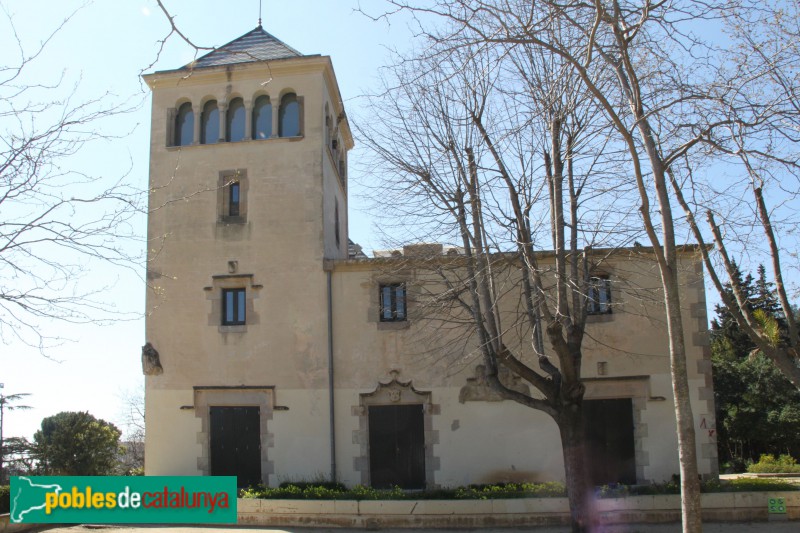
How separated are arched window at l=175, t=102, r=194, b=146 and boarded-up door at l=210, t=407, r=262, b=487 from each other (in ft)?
23.3

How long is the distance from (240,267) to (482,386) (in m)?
6.62

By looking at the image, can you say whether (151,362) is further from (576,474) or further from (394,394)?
(576,474)

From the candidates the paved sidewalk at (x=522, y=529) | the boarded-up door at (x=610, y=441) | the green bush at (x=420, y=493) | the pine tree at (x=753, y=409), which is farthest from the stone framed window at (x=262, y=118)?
the pine tree at (x=753, y=409)

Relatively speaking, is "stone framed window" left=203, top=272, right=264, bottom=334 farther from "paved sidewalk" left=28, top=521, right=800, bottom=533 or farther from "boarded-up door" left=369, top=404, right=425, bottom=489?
"paved sidewalk" left=28, top=521, right=800, bottom=533

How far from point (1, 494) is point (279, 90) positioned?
11.2 m

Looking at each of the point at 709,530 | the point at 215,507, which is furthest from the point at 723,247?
the point at 215,507

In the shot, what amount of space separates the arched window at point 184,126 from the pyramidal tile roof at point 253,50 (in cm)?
121

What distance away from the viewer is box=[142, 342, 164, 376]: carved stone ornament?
16875 millimetres

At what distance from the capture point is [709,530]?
12258mm

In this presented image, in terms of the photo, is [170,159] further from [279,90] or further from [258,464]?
[258,464]

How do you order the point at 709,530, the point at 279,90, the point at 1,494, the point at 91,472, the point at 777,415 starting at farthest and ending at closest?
the point at 777,415, the point at 91,472, the point at 279,90, the point at 1,494, the point at 709,530

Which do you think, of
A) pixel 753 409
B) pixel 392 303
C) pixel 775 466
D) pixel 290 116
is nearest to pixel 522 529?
pixel 392 303

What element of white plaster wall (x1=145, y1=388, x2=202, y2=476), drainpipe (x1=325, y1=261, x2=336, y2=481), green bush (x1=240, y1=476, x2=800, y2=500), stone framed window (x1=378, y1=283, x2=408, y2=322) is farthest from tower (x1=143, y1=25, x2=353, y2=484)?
green bush (x1=240, y1=476, x2=800, y2=500)

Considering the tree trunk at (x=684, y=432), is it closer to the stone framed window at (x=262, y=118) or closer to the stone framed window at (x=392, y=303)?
the stone framed window at (x=392, y=303)
